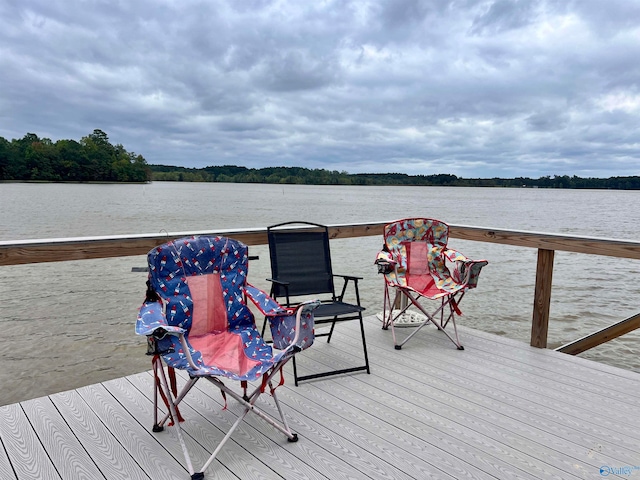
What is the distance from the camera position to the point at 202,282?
A: 7.90 ft

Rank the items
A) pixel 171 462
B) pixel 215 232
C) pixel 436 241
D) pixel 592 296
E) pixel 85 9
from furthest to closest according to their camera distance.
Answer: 1. pixel 85 9
2. pixel 592 296
3. pixel 436 241
4. pixel 215 232
5. pixel 171 462

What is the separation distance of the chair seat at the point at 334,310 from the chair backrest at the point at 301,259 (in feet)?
0.52

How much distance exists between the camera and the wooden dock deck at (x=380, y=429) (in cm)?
188

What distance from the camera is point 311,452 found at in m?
2.01

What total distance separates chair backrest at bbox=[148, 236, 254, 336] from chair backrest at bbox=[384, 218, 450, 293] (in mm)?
1590

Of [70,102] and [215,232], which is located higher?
[70,102]

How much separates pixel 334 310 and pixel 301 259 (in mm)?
524

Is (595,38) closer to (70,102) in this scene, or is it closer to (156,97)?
(156,97)

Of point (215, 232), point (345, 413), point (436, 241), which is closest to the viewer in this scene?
point (345, 413)

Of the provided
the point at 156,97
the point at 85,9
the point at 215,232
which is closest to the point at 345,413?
the point at 215,232

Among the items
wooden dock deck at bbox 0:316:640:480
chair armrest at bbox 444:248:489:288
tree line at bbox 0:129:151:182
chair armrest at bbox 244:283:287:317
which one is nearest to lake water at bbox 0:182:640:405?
wooden dock deck at bbox 0:316:640:480

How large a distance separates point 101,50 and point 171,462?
30.0 m

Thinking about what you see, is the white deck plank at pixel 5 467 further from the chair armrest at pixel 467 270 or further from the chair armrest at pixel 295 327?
the chair armrest at pixel 467 270

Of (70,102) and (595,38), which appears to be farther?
(70,102)
